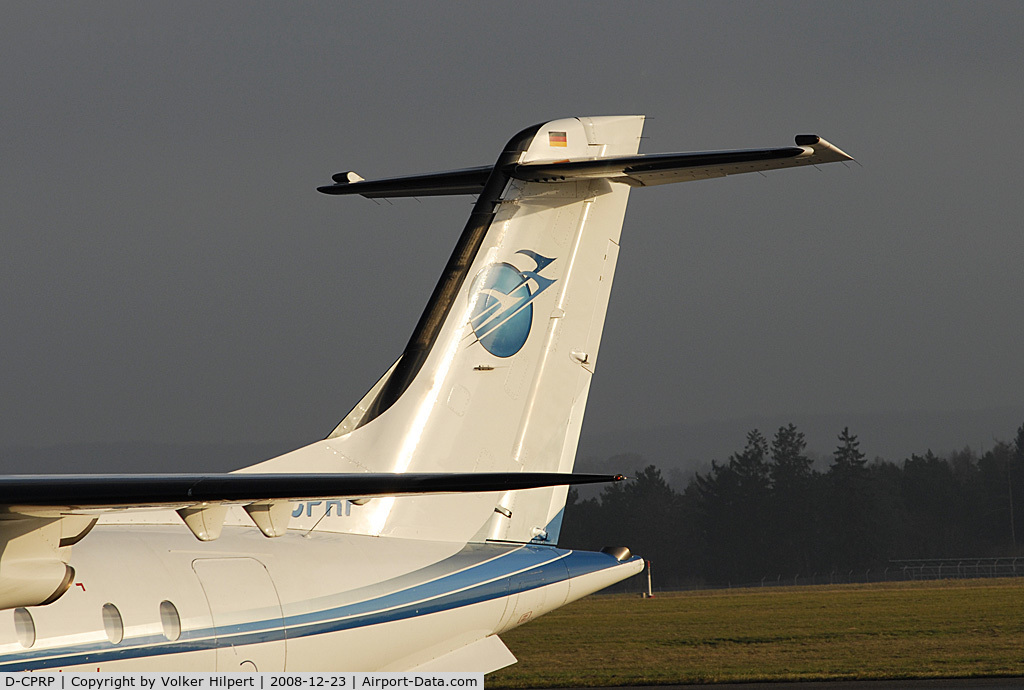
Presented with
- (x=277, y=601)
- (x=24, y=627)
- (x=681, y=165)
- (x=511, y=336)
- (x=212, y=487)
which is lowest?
(x=24, y=627)

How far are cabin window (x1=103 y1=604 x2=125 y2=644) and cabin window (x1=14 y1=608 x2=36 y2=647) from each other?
0.36m

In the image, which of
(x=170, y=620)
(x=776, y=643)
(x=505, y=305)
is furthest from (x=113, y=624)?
(x=776, y=643)

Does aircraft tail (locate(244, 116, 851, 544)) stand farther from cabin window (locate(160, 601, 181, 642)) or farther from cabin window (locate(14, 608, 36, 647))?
cabin window (locate(14, 608, 36, 647))

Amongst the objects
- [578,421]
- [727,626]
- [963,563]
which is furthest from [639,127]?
[963,563]

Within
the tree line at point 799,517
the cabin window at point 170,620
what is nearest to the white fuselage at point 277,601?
the cabin window at point 170,620

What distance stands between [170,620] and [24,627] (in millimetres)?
784

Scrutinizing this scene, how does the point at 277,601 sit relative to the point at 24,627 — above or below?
above

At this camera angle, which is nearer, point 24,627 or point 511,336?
point 24,627

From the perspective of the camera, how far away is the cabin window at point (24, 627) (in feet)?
18.1

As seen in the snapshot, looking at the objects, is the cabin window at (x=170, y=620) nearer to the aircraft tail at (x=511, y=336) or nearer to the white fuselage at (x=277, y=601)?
the white fuselage at (x=277, y=601)

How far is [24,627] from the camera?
5566 millimetres

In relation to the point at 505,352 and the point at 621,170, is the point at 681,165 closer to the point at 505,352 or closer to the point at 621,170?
A: the point at 621,170

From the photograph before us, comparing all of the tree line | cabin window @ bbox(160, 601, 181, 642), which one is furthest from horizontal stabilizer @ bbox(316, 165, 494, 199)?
the tree line

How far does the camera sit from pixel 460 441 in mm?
8727
